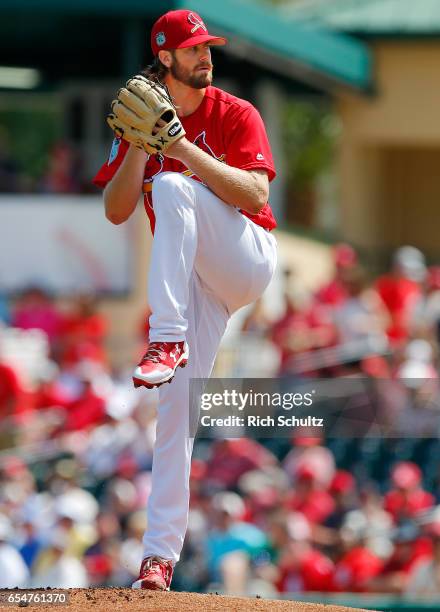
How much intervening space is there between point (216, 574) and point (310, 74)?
7661 mm

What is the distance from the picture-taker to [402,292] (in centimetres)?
1101

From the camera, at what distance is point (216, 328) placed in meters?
5.23

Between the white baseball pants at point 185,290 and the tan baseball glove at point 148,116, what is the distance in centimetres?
15

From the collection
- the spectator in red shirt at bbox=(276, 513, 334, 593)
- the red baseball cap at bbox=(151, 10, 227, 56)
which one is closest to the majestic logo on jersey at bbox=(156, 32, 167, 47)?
the red baseball cap at bbox=(151, 10, 227, 56)

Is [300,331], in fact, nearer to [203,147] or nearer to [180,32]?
[203,147]

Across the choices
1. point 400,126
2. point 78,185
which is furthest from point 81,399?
point 400,126

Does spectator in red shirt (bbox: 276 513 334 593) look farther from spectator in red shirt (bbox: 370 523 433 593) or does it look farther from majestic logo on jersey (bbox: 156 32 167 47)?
majestic logo on jersey (bbox: 156 32 167 47)

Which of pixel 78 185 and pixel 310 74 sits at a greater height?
pixel 310 74

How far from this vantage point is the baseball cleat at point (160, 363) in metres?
4.68

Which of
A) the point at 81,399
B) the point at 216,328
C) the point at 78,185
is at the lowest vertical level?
the point at 81,399

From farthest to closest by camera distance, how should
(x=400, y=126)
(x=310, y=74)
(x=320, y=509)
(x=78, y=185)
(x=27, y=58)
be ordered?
1. (x=27, y=58)
2. (x=400, y=126)
3. (x=310, y=74)
4. (x=78, y=185)
5. (x=320, y=509)

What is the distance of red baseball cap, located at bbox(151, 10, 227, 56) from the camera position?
498 cm

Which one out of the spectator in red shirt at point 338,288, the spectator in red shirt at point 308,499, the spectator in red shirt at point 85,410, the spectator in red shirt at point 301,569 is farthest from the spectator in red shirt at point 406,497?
the spectator in red shirt at point 85,410

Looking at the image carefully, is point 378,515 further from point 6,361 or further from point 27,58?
point 27,58
